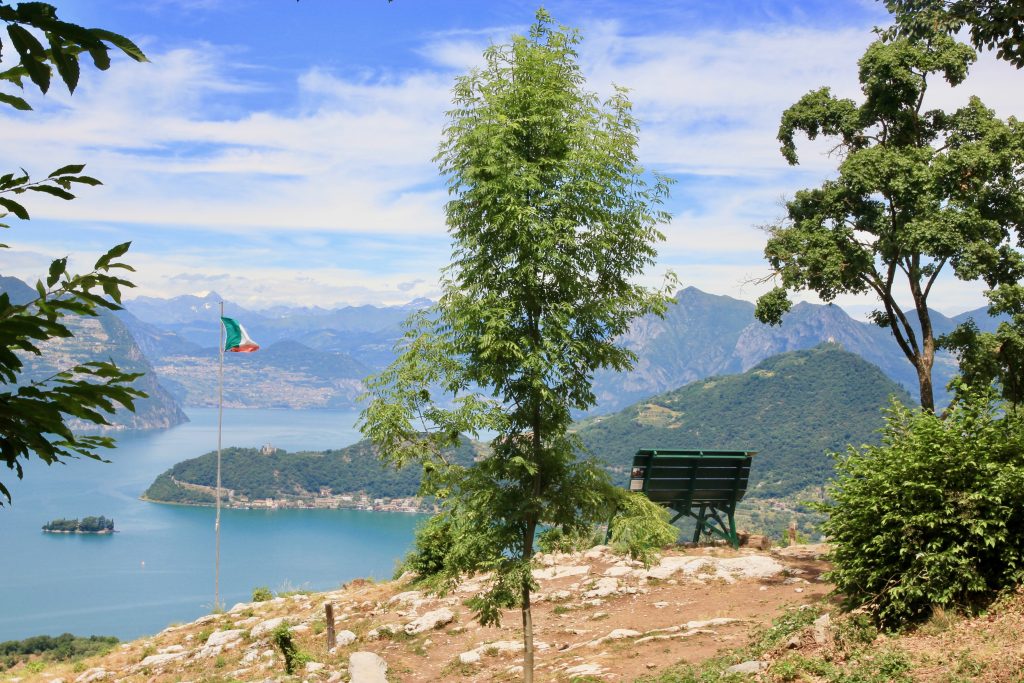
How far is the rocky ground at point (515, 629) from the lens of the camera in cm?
989

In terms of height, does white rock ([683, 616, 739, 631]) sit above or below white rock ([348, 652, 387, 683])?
above

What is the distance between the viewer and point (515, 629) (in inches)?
463

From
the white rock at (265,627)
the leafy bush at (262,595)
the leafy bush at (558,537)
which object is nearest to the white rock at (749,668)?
the leafy bush at (558,537)

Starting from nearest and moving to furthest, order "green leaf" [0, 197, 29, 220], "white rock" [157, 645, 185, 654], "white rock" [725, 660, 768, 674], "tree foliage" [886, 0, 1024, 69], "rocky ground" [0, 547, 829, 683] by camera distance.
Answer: "green leaf" [0, 197, 29, 220] → "tree foliage" [886, 0, 1024, 69] → "white rock" [725, 660, 768, 674] → "rocky ground" [0, 547, 829, 683] → "white rock" [157, 645, 185, 654]

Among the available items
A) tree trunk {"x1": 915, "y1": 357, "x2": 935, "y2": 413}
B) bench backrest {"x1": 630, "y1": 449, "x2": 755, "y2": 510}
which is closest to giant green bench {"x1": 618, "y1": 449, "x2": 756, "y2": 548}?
Result: bench backrest {"x1": 630, "y1": 449, "x2": 755, "y2": 510}

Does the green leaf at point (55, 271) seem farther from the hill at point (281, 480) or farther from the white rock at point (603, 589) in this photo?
the hill at point (281, 480)

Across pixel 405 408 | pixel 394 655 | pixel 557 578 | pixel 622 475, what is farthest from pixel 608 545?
pixel 622 475

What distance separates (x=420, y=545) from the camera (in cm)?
1451

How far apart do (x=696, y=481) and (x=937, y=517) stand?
7.19 m

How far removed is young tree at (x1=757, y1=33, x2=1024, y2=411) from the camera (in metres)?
10.9

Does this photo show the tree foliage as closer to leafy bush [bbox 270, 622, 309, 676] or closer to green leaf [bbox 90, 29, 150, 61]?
green leaf [bbox 90, 29, 150, 61]

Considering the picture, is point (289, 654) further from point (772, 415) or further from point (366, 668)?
point (772, 415)

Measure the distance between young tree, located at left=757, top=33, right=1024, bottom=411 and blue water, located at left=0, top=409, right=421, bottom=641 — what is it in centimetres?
5610

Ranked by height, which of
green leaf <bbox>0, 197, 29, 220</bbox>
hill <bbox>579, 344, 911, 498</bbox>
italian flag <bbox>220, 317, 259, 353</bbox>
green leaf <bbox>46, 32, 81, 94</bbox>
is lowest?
hill <bbox>579, 344, 911, 498</bbox>
